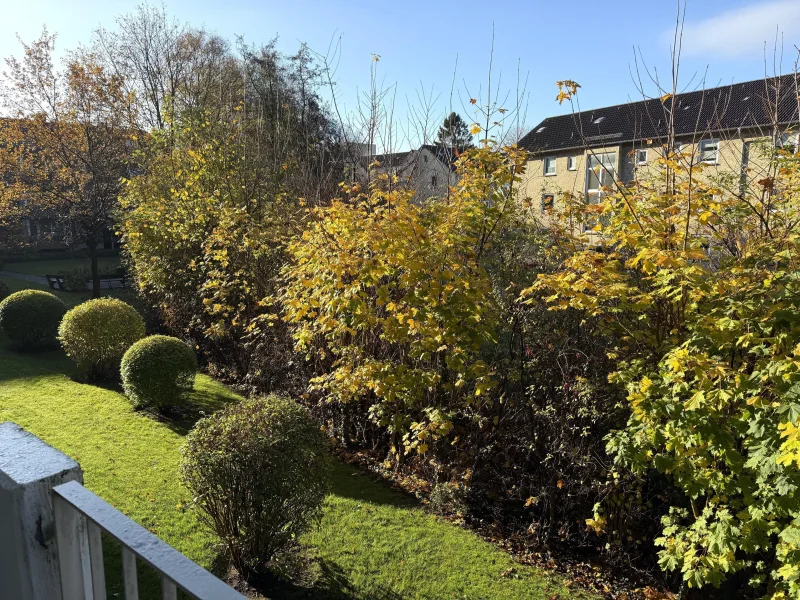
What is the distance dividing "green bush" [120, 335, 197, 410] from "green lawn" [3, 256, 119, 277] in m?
16.7

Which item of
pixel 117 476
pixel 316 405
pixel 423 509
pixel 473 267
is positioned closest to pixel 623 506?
pixel 423 509

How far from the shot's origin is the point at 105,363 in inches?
387

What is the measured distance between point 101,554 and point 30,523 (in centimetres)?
24

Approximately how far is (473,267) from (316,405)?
346 cm

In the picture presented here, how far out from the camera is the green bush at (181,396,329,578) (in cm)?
424

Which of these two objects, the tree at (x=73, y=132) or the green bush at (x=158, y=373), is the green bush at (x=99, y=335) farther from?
the tree at (x=73, y=132)

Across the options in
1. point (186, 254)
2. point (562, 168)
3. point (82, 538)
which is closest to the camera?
point (82, 538)

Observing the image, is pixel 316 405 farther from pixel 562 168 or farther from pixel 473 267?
pixel 562 168

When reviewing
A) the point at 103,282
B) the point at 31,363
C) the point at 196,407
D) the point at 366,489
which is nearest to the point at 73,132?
the point at 103,282

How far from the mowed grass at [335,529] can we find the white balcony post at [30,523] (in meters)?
2.64

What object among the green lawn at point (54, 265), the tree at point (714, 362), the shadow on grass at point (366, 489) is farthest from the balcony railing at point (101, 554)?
the green lawn at point (54, 265)

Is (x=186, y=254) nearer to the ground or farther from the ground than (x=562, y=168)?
nearer to the ground

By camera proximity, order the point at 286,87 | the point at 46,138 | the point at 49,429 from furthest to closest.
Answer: the point at 286,87 < the point at 46,138 < the point at 49,429

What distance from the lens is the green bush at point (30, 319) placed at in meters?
11.6
